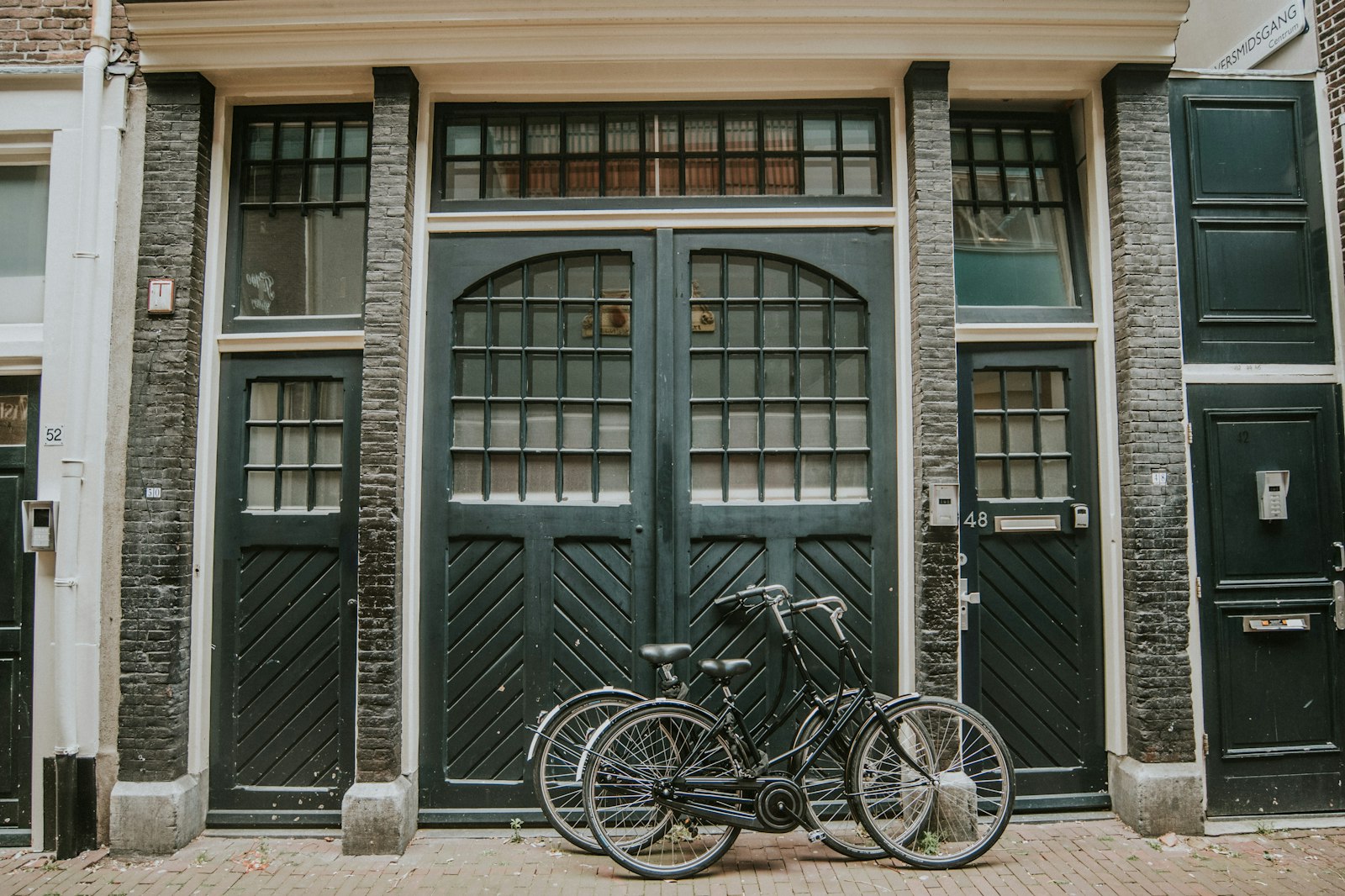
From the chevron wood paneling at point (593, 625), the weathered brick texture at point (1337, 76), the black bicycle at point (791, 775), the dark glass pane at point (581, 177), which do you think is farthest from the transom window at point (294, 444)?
the weathered brick texture at point (1337, 76)

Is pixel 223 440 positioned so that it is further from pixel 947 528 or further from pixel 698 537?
pixel 947 528

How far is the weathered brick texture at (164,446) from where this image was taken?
4.91 metres

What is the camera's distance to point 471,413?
5250 mm

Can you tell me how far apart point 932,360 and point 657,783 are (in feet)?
9.68

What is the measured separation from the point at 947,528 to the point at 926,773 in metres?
1.39

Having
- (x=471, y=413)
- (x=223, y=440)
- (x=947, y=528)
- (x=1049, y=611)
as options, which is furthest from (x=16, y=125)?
(x=1049, y=611)

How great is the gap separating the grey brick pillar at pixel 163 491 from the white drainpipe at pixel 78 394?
253 millimetres

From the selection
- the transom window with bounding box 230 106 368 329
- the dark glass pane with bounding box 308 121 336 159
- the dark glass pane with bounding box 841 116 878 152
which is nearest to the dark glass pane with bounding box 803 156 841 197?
the dark glass pane with bounding box 841 116 878 152

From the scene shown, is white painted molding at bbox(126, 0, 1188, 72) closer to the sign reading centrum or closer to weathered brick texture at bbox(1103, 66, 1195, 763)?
weathered brick texture at bbox(1103, 66, 1195, 763)

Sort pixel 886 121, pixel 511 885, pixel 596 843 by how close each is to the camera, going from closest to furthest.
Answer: pixel 511 885
pixel 596 843
pixel 886 121

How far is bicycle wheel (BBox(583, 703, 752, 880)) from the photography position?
4395 millimetres

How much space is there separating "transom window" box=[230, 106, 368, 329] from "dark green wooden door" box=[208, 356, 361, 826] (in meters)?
0.63

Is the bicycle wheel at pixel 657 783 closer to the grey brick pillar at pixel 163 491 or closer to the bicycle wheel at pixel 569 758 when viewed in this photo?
the bicycle wheel at pixel 569 758

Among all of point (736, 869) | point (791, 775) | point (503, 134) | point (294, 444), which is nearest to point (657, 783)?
point (736, 869)
